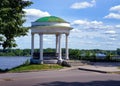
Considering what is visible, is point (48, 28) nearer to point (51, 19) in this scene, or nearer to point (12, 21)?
Result: point (51, 19)

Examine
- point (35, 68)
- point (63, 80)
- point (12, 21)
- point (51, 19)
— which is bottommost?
point (63, 80)

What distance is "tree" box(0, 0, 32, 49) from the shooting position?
88.0 ft

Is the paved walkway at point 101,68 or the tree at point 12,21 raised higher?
the tree at point 12,21

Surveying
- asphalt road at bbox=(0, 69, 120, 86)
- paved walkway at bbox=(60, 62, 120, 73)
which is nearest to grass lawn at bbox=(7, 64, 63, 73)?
paved walkway at bbox=(60, 62, 120, 73)

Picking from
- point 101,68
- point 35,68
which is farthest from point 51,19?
point 101,68

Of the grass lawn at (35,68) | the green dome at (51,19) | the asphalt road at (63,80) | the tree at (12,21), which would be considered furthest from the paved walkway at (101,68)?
the tree at (12,21)

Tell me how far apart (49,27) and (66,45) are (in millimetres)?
3998

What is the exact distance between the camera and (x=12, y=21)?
2789 cm

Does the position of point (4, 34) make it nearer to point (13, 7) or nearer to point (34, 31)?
point (13, 7)

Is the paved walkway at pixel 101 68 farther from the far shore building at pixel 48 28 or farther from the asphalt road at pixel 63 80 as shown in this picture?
the far shore building at pixel 48 28

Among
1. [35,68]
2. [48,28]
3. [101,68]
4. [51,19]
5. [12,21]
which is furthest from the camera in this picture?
[51,19]

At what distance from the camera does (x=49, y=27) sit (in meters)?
37.8

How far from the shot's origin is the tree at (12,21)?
2683 centimetres

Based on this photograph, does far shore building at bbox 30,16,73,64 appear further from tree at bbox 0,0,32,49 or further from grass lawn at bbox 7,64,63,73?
tree at bbox 0,0,32,49
